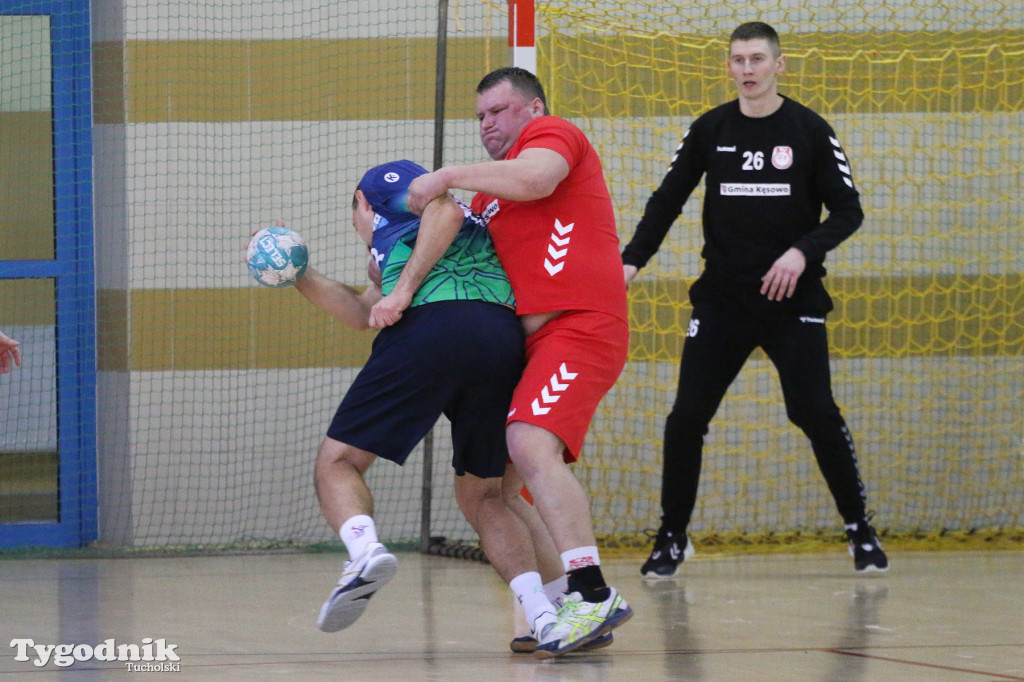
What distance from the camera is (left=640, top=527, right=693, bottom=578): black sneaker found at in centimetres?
509

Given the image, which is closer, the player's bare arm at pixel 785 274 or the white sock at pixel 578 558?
the white sock at pixel 578 558

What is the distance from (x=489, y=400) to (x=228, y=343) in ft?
11.7

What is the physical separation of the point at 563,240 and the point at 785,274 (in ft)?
4.59

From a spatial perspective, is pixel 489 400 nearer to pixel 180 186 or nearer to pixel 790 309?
pixel 790 309

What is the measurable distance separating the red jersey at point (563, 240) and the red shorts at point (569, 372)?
62mm

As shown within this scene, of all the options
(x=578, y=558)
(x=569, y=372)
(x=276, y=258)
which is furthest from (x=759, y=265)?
(x=276, y=258)

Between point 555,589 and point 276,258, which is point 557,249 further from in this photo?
point 555,589

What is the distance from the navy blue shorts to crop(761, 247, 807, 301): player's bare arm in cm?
151

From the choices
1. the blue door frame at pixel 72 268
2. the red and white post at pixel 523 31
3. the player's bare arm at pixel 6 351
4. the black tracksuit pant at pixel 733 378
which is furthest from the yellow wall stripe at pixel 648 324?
the player's bare arm at pixel 6 351

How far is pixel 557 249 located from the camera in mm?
3490

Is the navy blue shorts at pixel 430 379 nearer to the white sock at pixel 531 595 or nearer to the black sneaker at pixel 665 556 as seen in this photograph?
the white sock at pixel 531 595

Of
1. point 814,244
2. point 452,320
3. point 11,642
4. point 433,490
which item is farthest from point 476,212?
point 433,490

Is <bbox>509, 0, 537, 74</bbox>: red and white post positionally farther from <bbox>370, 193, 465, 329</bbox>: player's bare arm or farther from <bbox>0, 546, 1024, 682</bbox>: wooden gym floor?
<bbox>0, 546, 1024, 682</bbox>: wooden gym floor

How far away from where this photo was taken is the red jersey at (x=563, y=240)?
Result: 3480mm
